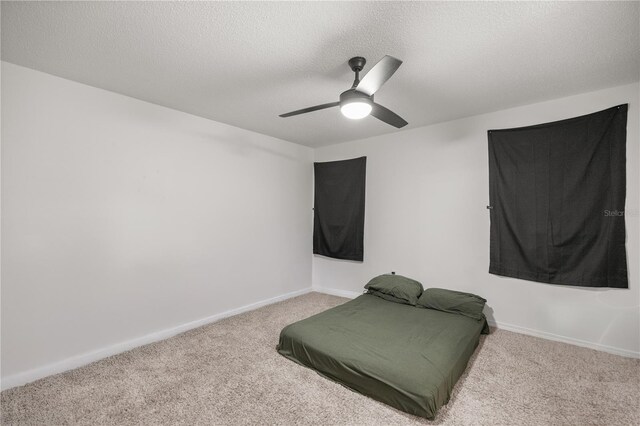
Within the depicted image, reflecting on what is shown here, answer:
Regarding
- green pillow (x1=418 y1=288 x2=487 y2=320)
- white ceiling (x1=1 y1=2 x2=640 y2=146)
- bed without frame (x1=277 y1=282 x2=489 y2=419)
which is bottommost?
bed without frame (x1=277 y1=282 x2=489 y2=419)

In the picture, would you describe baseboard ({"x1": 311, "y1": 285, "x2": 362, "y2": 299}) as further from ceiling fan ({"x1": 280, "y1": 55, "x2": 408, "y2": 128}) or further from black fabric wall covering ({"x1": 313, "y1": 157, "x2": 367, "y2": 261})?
ceiling fan ({"x1": 280, "y1": 55, "x2": 408, "y2": 128})

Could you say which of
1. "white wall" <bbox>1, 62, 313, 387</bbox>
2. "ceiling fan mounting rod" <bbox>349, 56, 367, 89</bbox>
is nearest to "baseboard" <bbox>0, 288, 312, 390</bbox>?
"white wall" <bbox>1, 62, 313, 387</bbox>

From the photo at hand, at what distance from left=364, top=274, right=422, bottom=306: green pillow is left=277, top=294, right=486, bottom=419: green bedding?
0.27 meters

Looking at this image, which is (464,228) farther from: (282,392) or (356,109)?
(282,392)

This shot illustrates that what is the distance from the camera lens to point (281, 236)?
14.2 feet

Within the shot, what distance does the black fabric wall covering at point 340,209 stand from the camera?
14.1 feet

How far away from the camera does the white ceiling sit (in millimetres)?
1597

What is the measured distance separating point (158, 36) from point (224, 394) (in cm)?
249

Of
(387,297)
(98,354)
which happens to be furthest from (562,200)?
(98,354)

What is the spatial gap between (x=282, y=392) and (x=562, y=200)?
Result: 314 centimetres

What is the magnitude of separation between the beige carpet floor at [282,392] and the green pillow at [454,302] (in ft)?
1.14

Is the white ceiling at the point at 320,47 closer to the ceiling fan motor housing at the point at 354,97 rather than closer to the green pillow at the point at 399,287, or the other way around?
the ceiling fan motor housing at the point at 354,97

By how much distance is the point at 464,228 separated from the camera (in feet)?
11.2

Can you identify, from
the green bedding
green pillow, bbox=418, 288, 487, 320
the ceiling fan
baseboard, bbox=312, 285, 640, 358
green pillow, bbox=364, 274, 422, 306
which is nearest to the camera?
the ceiling fan
